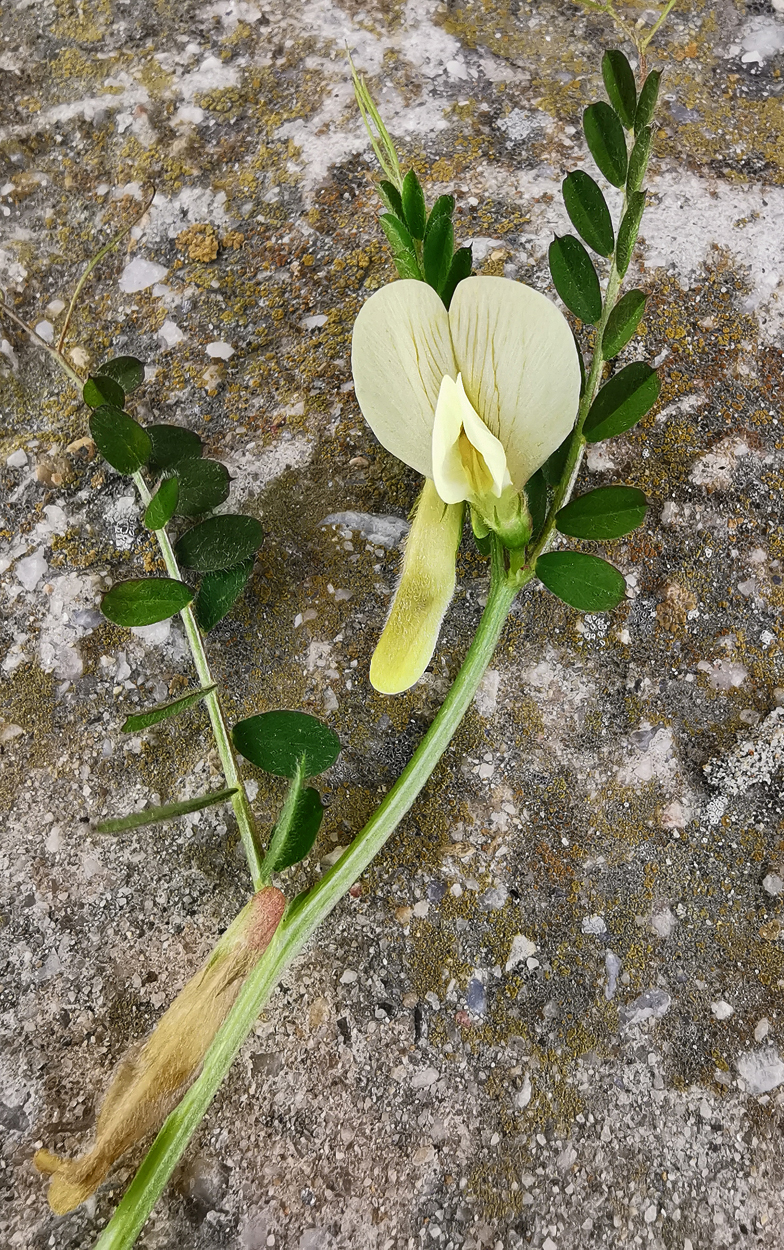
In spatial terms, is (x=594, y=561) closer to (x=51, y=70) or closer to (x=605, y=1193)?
(x=605, y=1193)

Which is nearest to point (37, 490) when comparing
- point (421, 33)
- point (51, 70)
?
point (51, 70)

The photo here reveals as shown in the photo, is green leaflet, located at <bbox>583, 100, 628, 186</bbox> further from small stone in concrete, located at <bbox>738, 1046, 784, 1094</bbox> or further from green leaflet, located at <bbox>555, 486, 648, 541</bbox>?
small stone in concrete, located at <bbox>738, 1046, 784, 1094</bbox>

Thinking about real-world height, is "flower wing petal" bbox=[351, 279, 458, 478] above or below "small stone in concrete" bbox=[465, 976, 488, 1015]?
above

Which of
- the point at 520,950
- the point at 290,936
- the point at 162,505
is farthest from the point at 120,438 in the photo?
the point at 520,950

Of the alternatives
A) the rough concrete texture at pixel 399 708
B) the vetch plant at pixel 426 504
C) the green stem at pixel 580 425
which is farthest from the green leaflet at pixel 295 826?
the green stem at pixel 580 425

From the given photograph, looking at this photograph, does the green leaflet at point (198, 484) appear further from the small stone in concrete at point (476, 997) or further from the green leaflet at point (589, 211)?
the small stone in concrete at point (476, 997)

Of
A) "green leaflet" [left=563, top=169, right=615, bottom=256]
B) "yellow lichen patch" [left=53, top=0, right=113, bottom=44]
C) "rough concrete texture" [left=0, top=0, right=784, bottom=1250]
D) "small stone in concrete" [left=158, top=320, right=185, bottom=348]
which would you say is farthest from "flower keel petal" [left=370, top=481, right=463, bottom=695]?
"yellow lichen patch" [left=53, top=0, right=113, bottom=44]
